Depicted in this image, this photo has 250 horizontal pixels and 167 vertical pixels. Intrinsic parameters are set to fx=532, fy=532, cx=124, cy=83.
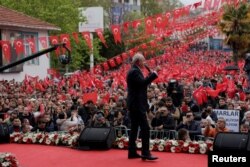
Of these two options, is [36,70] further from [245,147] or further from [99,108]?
[245,147]

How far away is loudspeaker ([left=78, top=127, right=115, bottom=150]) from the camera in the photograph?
9852 mm

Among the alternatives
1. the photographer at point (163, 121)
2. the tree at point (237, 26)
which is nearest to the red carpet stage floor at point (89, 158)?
the photographer at point (163, 121)

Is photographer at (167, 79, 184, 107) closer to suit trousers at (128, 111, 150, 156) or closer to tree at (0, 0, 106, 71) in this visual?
suit trousers at (128, 111, 150, 156)

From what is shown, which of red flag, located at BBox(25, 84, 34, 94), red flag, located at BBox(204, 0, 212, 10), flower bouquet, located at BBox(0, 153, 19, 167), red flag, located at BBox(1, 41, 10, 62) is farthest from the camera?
red flag, located at BBox(204, 0, 212, 10)

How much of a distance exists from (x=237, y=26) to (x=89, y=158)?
27469 mm

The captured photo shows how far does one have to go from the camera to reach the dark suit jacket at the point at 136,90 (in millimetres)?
8586

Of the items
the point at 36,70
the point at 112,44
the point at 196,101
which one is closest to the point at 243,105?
the point at 196,101

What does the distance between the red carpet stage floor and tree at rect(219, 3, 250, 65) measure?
26264 millimetres

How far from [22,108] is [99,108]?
2172mm

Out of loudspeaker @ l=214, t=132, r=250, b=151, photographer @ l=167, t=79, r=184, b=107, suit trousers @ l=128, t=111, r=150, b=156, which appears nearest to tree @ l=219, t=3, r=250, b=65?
photographer @ l=167, t=79, r=184, b=107

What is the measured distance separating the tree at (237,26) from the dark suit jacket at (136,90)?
88.6ft

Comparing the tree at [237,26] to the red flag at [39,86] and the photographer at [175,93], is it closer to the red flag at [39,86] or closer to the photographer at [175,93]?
the red flag at [39,86]

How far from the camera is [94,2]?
6131cm

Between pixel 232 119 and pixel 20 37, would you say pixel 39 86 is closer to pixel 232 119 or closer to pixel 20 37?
pixel 20 37
